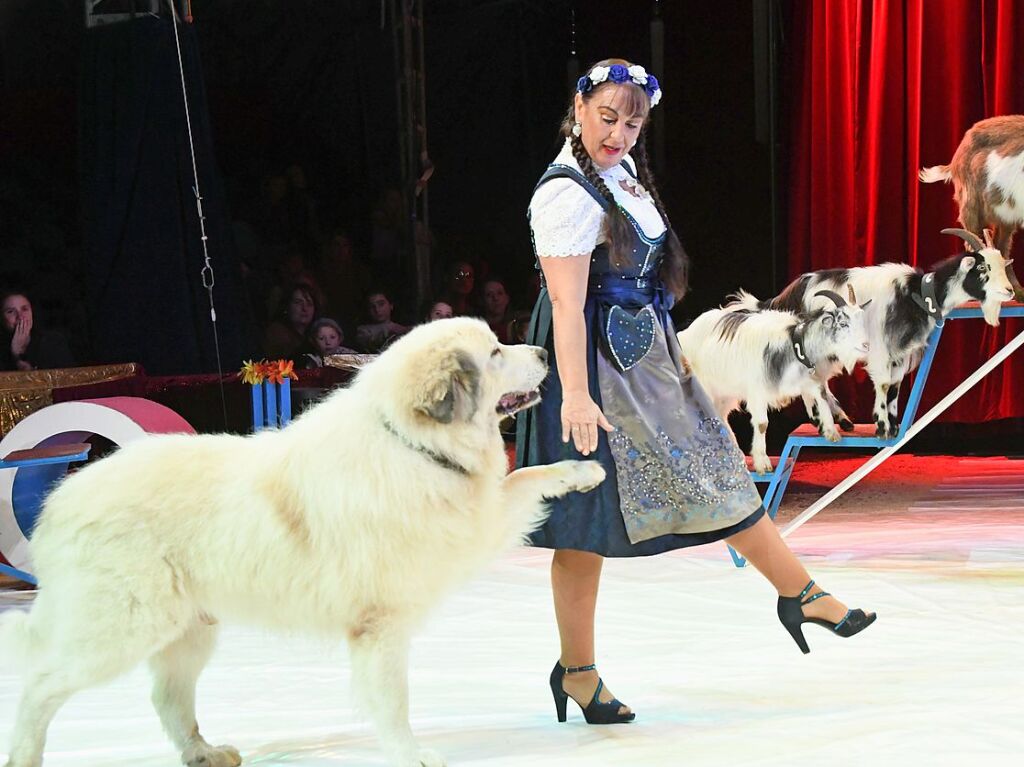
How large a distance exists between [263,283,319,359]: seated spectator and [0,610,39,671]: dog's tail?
5.28 meters

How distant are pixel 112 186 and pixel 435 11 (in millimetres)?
2482

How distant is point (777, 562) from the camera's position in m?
2.67

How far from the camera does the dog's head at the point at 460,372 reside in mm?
2223

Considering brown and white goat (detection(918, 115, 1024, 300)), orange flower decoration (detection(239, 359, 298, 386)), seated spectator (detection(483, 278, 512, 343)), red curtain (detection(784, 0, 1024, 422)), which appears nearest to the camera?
brown and white goat (detection(918, 115, 1024, 300))

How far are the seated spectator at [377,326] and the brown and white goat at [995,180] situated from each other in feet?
13.5

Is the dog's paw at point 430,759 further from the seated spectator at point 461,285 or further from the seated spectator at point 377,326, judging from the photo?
the seated spectator at point 461,285

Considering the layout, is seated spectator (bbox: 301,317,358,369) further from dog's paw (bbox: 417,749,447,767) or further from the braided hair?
dog's paw (bbox: 417,749,447,767)

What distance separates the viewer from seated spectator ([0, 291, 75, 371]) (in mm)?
6738

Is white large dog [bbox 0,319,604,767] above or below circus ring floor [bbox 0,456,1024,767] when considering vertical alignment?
above

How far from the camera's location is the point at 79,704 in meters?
3.06

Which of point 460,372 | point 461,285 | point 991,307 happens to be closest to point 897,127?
point 991,307

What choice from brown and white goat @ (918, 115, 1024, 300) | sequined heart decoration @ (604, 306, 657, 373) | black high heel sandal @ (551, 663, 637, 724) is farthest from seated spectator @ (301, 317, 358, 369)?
sequined heart decoration @ (604, 306, 657, 373)

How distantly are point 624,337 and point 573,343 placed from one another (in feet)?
0.51

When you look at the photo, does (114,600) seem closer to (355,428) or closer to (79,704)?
(355,428)
